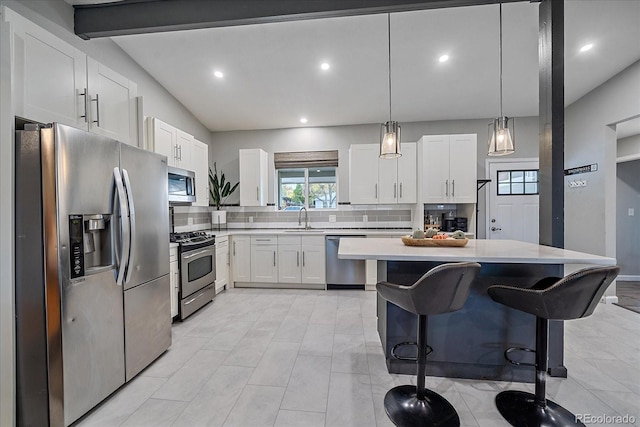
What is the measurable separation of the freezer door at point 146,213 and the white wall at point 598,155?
199 inches

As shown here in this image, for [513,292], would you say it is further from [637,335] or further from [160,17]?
[160,17]

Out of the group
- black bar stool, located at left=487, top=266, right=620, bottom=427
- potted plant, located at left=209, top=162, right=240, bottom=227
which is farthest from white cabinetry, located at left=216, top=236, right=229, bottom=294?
black bar stool, located at left=487, top=266, right=620, bottom=427

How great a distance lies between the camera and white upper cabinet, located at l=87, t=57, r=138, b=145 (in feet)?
6.48

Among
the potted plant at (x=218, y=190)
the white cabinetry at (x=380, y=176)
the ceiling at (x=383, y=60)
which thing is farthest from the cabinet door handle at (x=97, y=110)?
the white cabinetry at (x=380, y=176)

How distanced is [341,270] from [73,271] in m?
3.12

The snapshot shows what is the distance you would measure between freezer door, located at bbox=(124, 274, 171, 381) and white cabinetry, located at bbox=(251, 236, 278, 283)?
186cm

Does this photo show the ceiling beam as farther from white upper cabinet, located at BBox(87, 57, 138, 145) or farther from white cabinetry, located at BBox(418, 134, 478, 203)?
white cabinetry, located at BBox(418, 134, 478, 203)

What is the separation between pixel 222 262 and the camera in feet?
12.9

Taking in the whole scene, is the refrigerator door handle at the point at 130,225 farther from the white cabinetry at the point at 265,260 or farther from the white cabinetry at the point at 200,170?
the white cabinetry at the point at 265,260

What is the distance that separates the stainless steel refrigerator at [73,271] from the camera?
1402 millimetres

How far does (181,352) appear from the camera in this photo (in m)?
2.31

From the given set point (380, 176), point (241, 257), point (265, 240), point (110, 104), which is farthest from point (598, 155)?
point (110, 104)

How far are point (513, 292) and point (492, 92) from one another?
317 cm

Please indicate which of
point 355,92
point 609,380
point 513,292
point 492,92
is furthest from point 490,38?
point 609,380
